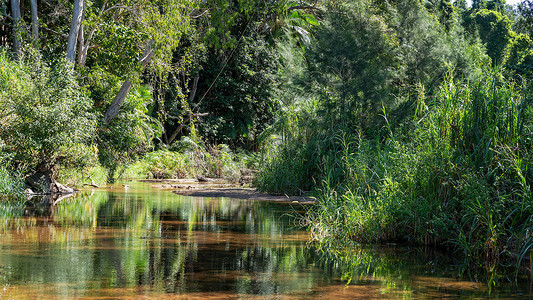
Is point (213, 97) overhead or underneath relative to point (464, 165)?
overhead

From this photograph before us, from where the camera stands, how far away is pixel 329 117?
46.6 ft

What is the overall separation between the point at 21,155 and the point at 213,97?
17.7 meters

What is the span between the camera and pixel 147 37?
54.1ft

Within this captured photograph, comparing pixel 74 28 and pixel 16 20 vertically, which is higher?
pixel 16 20

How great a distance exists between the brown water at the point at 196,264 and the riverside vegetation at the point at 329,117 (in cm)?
75

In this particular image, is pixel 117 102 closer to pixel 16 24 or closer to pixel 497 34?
pixel 16 24

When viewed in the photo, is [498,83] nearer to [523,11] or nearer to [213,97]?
[523,11]

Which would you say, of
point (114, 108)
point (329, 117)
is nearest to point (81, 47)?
point (114, 108)

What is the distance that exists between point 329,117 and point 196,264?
8977 mm

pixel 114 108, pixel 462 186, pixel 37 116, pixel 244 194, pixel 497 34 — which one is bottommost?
pixel 244 194

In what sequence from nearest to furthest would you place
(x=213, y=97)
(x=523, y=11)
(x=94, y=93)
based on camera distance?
(x=523, y=11), (x=94, y=93), (x=213, y=97)

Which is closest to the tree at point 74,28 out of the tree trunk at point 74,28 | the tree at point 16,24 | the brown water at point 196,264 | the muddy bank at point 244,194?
the tree trunk at point 74,28

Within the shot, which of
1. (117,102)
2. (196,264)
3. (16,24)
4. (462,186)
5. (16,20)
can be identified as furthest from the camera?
(117,102)

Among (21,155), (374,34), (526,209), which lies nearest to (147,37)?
(21,155)
